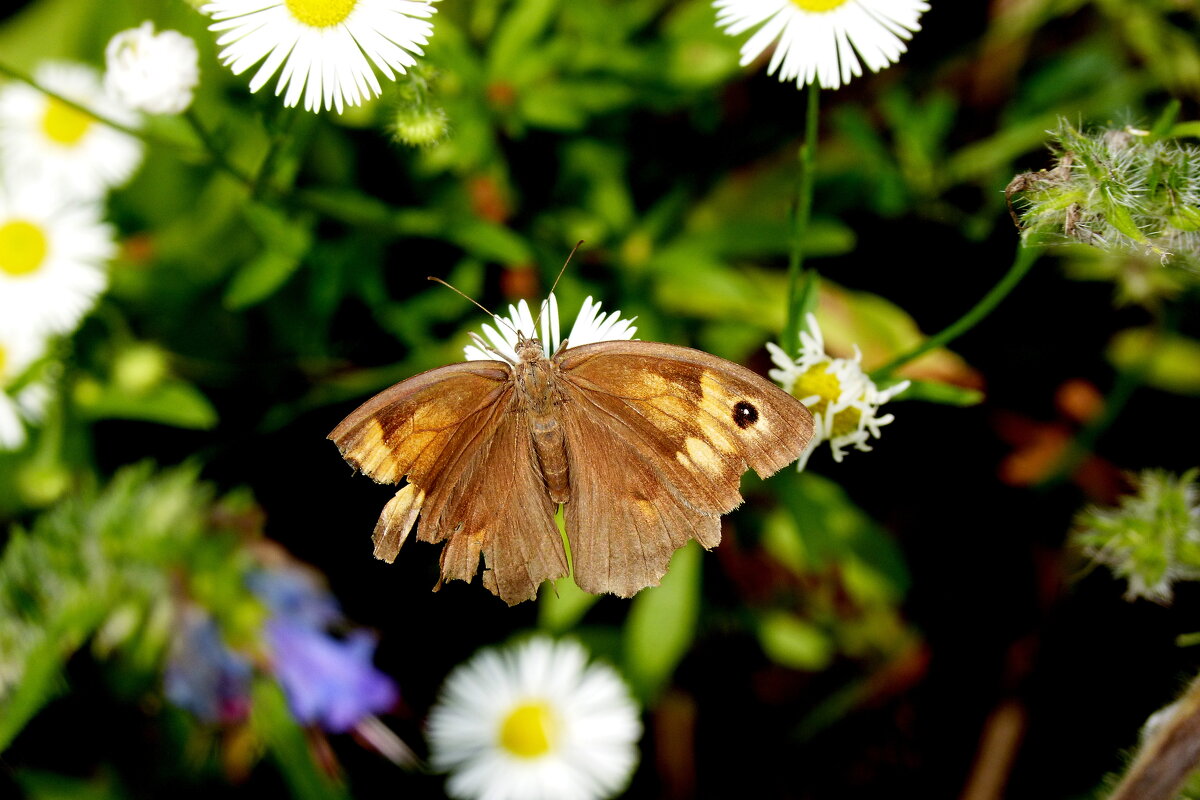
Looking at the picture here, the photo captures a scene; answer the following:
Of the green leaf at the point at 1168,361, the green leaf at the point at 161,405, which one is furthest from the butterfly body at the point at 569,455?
the green leaf at the point at 1168,361

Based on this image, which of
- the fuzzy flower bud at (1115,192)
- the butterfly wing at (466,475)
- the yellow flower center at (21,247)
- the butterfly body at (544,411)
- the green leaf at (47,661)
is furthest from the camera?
the yellow flower center at (21,247)

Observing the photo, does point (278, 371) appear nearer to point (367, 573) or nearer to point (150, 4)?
point (367, 573)

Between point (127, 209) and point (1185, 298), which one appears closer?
point (1185, 298)

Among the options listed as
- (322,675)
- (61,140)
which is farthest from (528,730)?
(61,140)

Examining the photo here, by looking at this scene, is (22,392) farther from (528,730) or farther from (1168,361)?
(1168,361)

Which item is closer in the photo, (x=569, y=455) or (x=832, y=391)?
(x=569, y=455)

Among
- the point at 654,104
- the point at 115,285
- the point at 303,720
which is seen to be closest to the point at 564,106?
the point at 654,104

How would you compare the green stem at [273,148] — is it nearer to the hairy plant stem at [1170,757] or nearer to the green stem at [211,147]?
the green stem at [211,147]
